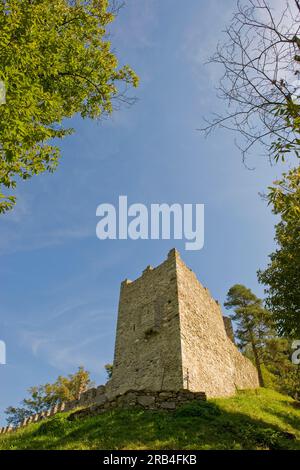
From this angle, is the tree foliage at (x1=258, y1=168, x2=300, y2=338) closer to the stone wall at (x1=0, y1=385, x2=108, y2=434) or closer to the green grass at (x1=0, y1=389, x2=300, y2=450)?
the green grass at (x1=0, y1=389, x2=300, y2=450)

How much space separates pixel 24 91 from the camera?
8586mm

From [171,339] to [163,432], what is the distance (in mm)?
7707

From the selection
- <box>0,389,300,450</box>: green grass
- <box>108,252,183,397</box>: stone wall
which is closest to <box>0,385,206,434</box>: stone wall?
<box>0,389,300,450</box>: green grass

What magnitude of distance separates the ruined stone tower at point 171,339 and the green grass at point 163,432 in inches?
148

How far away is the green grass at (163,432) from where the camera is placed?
9.19m

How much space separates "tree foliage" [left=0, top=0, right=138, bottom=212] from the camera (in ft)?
28.1

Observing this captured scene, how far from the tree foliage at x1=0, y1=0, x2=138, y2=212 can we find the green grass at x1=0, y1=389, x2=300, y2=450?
714 centimetres

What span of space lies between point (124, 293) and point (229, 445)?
1589cm

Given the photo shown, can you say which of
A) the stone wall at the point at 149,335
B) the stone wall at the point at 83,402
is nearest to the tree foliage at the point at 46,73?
the stone wall at the point at 149,335

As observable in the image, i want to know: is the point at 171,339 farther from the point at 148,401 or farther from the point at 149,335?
the point at 148,401

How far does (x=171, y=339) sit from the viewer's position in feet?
57.9

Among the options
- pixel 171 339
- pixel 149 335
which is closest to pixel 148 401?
pixel 171 339
